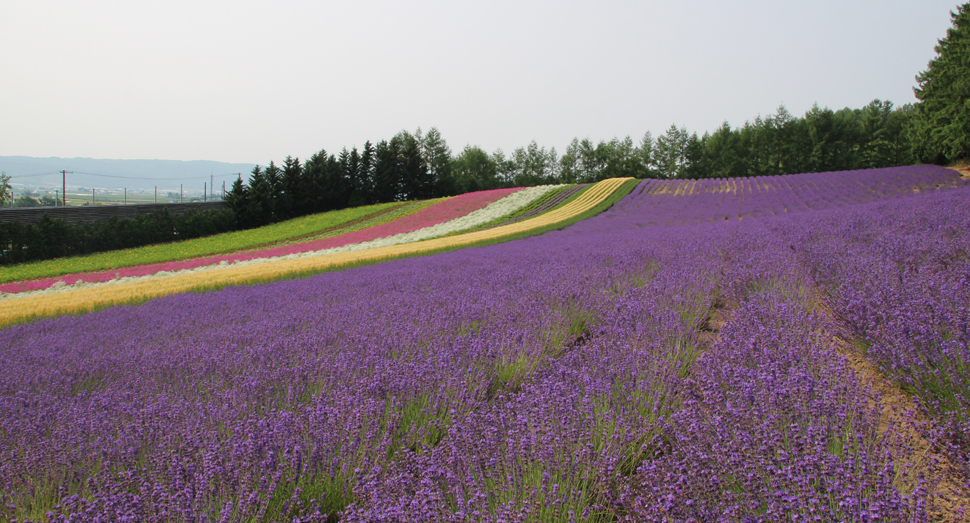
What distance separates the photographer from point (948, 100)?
91.8 feet

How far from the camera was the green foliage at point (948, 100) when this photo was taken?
25.8 metres

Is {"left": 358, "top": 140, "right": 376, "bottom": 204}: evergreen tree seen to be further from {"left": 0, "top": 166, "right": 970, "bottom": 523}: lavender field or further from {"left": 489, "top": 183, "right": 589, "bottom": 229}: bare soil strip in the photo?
{"left": 0, "top": 166, "right": 970, "bottom": 523}: lavender field

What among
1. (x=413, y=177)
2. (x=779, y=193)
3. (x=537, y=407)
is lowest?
(x=537, y=407)

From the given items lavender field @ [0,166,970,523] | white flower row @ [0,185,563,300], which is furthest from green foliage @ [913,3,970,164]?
lavender field @ [0,166,970,523]

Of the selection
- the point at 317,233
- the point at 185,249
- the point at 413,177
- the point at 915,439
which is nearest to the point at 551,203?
the point at 317,233

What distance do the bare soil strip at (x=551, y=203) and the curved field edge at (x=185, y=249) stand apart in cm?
1110

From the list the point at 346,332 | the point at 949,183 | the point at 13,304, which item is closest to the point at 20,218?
the point at 13,304

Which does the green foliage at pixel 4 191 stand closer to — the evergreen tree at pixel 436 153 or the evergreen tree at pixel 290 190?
the evergreen tree at pixel 290 190

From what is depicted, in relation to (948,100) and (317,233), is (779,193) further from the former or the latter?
(317,233)

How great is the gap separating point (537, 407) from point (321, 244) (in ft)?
77.0

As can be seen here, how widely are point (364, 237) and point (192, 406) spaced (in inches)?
938

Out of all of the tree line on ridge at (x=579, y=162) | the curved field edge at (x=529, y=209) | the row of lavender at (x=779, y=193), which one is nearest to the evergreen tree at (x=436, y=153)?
the tree line on ridge at (x=579, y=162)

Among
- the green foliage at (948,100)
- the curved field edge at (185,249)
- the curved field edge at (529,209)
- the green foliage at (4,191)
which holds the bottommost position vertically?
the curved field edge at (185,249)

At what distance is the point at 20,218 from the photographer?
25109mm
